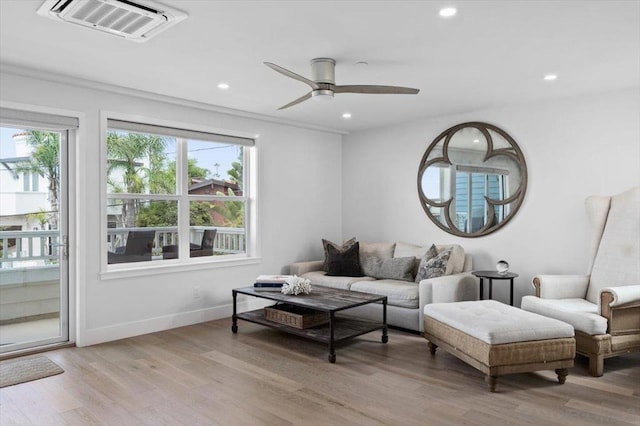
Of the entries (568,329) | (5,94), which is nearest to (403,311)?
(568,329)

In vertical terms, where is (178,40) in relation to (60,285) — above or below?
above

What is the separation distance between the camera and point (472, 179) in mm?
5316

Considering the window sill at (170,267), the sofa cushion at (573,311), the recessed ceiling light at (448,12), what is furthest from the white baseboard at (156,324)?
the recessed ceiling light at (448,12)

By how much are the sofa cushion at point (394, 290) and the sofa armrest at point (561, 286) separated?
1153mm

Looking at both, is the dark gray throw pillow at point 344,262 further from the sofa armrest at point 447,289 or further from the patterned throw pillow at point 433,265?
the sofa armrest at point 447,289

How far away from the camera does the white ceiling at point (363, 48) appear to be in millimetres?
2701

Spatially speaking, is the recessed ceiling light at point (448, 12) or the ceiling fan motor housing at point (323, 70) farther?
the ceiling fan motor housing at point (323, 70)

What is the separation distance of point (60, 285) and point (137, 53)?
2258 millimetres

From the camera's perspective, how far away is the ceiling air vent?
2.58m

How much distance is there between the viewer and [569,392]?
311cm

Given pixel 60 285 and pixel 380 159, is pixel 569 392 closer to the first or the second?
pixel 380 159

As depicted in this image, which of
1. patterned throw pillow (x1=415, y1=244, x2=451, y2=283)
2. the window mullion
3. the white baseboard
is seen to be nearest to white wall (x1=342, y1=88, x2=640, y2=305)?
patterned throw pillow (x1=415, y1=244, x2=451, y2=283)

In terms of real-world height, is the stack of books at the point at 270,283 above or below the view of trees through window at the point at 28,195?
below

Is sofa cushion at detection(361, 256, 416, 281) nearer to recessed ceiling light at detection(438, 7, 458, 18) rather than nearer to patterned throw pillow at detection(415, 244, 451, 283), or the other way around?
patterned throw pillow at detection(415, 244, 451, 283)
